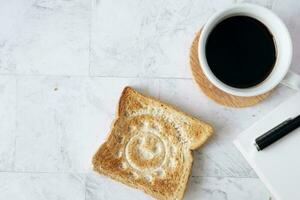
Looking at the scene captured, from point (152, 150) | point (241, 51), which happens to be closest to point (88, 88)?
point (152, 150)

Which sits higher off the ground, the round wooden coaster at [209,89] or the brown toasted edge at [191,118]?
the round wooden coaster at [209,89]

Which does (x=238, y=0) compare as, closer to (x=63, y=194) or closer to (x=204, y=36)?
(x=204, y=36)

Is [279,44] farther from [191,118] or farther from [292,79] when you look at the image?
[191,118]

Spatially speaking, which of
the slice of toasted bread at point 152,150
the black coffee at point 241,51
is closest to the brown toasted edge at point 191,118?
the slice of toasted bread at point 152,150

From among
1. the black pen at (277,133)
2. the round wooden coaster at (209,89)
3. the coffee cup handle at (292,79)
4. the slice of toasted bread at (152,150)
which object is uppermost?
the coffee cup handle at (292,79)

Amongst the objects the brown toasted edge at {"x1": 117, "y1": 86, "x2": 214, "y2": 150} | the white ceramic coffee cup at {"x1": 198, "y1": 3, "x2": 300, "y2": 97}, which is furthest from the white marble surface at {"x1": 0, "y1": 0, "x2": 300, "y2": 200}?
the white ceramic coffee cup at {"x1": 198, "y1": 3, "x2": 300, "y2": 97}

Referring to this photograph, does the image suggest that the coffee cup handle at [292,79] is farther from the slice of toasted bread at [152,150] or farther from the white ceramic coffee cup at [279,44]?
the slice of toasted bread at [152,150]
